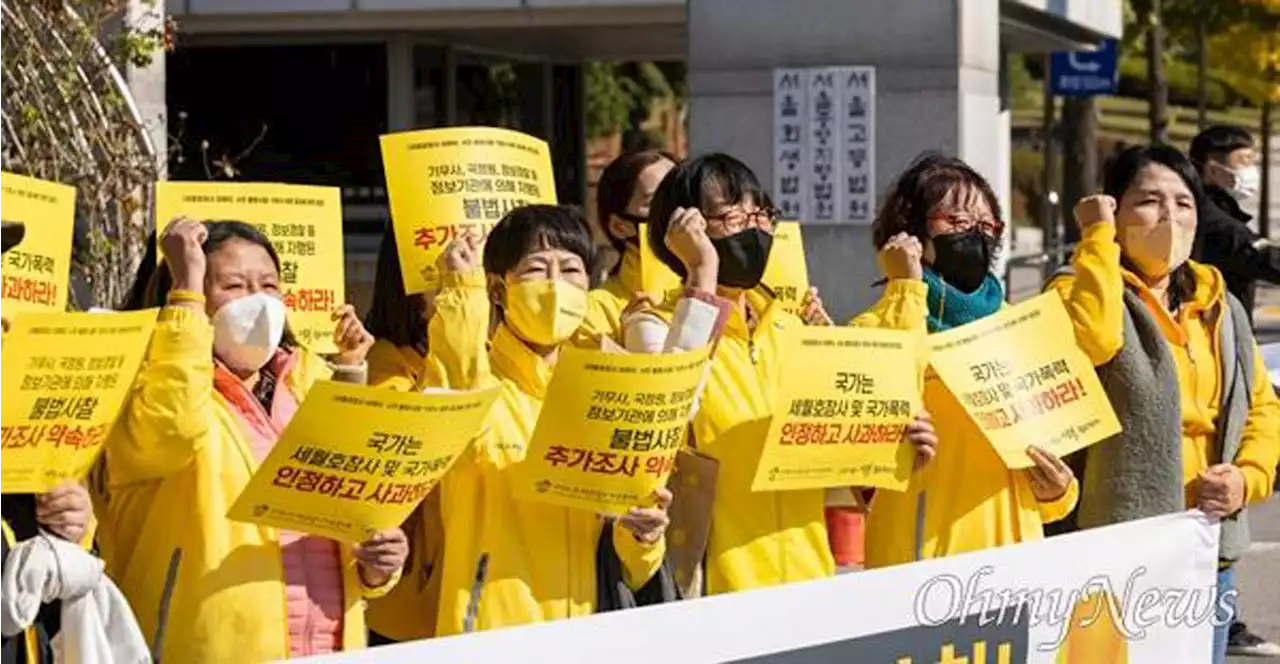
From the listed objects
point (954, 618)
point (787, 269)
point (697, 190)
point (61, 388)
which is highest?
point (697, 190)

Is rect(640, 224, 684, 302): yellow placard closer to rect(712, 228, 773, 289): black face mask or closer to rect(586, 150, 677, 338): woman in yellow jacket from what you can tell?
rect(586, 150, 677, 338): woman in yellow jacket

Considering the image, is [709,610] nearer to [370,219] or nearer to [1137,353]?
[1137,353]

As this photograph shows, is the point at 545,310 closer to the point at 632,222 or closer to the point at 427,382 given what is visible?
the point at 427,382

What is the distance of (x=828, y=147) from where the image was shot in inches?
631

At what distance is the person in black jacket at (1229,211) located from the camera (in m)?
10.4

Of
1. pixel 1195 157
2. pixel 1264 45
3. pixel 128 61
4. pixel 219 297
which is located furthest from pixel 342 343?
pixel 1264 45

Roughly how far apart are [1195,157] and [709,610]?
20.9 feet

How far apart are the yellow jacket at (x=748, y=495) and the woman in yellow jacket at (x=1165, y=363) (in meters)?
0.74

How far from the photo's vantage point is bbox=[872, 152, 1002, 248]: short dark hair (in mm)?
6125

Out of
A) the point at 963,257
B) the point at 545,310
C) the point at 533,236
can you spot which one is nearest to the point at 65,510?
the point at 545,310

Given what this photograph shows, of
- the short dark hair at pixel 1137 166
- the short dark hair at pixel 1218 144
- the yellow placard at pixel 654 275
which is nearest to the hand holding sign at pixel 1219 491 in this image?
the short dark hair at pixel 1137 166

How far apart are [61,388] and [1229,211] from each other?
23.0ft

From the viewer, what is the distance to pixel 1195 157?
1073 cm

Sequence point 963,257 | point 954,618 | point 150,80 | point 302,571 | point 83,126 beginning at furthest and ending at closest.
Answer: point 150,80
point 83,126
point 963,257
point 954,618
point 302,571
